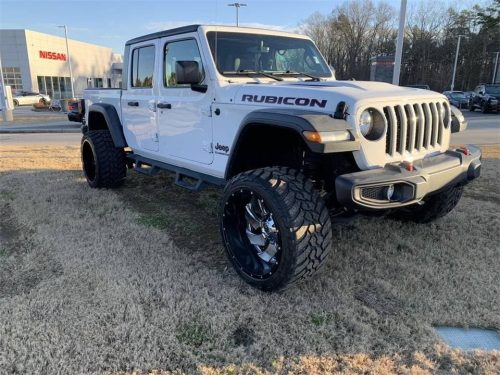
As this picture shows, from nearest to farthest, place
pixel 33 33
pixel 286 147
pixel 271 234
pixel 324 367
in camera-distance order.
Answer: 1. pixel 324 367
2. pixel 271 234
3. pixel 286 147
4. pixel 33 33

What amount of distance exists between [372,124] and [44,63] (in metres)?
49.7

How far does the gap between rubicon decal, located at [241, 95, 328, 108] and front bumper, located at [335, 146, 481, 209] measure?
604 mm

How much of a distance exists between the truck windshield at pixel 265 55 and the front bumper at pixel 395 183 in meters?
1.75

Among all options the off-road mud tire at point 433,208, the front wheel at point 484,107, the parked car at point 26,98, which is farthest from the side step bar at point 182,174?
the parked car at point 26,98

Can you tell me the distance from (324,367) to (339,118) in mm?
1556

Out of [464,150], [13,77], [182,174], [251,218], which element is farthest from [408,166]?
[13,77]

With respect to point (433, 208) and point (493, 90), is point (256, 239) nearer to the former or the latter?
point (433, 208)

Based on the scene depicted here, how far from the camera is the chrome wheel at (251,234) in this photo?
3.10 m

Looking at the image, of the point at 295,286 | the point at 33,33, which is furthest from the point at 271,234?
the point at 33,33

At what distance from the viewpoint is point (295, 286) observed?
10.4 feet

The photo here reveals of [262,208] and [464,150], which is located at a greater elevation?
[464,150]

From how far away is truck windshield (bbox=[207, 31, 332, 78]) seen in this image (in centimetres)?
394

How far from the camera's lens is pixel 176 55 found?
14.2 ft

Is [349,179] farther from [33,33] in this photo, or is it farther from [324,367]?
[33,33]
